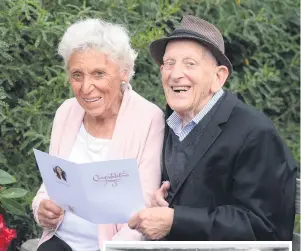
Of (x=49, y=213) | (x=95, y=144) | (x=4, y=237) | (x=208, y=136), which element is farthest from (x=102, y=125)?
(x=4, y=237)

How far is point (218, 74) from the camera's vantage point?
10.8 ft

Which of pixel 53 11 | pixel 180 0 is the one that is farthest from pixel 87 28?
pixel 180 0

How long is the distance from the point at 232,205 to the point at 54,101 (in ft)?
→ 5.32

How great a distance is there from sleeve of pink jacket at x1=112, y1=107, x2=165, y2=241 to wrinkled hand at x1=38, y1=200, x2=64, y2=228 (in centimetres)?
29

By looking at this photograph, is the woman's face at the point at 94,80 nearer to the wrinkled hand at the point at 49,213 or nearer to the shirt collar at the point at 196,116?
the shirt collar at the point at 196,116

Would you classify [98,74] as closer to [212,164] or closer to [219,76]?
[219,76]

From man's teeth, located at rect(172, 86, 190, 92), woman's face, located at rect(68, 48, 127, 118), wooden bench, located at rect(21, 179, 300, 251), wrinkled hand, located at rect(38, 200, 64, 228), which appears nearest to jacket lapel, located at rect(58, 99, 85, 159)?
woman's face, located at rect(68, 48, 127, 118)

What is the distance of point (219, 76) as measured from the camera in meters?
3.29

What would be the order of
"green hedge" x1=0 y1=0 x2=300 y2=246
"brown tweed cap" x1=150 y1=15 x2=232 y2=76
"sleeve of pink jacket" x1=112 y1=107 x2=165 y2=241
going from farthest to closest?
"green hedge" x1=0 y1=0 x2=300 y2=246 → "sleeve of pink jacket" x1=112 y1=107 x2=165 y2=241 → "brown tweed cap" x1=150 y1=15 x2=232 y2=76

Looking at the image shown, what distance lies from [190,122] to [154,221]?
1.57 ft

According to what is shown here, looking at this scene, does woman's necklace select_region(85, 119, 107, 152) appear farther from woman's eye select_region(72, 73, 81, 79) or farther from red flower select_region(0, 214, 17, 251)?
red flower select_region(0, 214, 17, 251)

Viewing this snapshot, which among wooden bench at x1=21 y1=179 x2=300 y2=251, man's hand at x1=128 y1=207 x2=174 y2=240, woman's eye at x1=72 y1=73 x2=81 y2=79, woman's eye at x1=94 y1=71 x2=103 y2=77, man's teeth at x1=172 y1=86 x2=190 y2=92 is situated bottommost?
wooden bench at x1=21 y1=179 x2=300 y2=251

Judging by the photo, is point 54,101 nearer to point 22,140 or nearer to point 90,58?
point 22,140

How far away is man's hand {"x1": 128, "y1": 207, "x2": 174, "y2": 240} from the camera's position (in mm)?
3066
